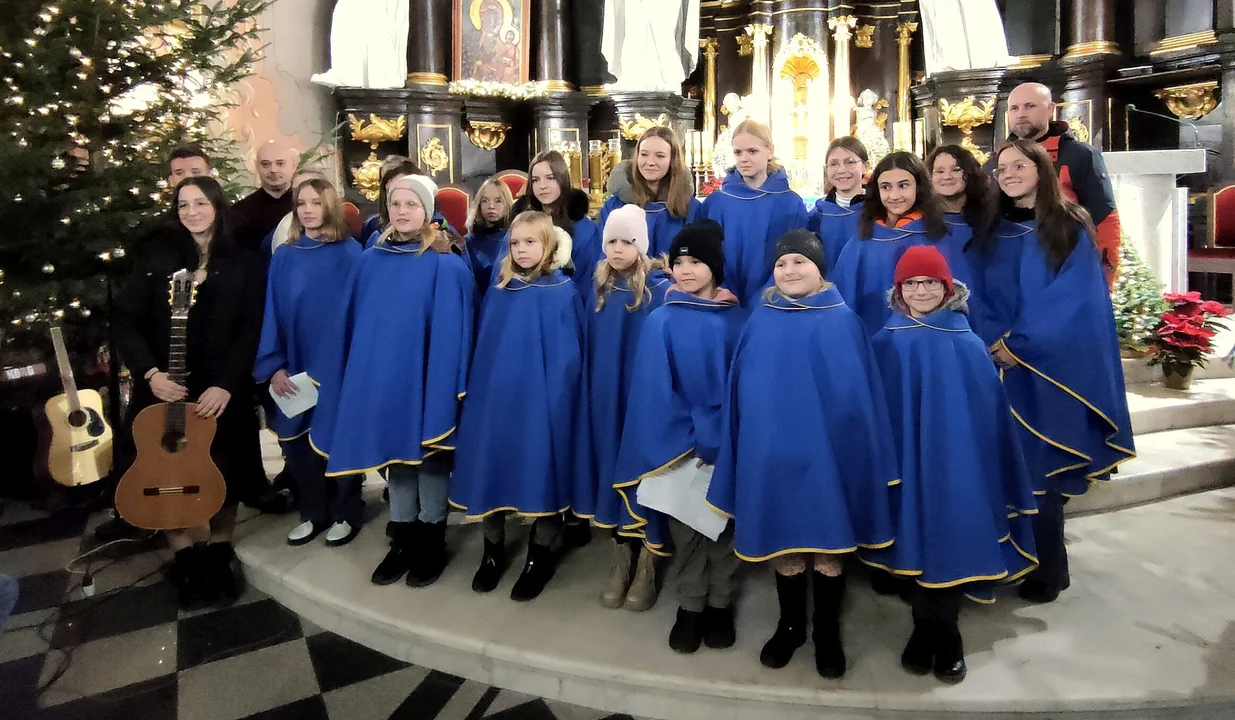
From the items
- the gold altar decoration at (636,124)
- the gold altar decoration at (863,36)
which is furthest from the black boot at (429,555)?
the gold altar decoration at (863,36)

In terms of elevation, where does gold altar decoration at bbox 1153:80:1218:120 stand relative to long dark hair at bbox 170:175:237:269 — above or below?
above

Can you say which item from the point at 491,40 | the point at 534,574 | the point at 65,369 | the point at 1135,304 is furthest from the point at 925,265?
the point at 491,40

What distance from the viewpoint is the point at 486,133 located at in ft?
28.9

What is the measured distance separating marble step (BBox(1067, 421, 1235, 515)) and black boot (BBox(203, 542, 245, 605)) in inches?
148

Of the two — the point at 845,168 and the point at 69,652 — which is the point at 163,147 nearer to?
the point at 69,652

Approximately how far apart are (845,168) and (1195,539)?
2240mm

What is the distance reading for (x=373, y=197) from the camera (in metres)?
8.03

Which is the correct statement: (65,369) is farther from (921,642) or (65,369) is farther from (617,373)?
(921,642)

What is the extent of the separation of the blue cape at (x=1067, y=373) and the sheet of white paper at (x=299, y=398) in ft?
8.80

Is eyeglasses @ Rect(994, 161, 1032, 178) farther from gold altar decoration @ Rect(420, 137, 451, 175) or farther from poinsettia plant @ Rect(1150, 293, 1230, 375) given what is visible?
gold altar decoration @ Rect(420, 137, 451, 175)

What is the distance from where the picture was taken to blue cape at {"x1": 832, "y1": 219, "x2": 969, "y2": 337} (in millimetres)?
2879

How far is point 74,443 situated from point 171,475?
4.23ft

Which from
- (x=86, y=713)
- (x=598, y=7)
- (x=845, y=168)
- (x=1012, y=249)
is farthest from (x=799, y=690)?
(x=598, y=7)

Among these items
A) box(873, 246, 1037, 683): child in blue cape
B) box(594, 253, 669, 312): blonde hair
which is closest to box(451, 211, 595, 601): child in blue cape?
box(594, 253, 669, 312): blonde hair
